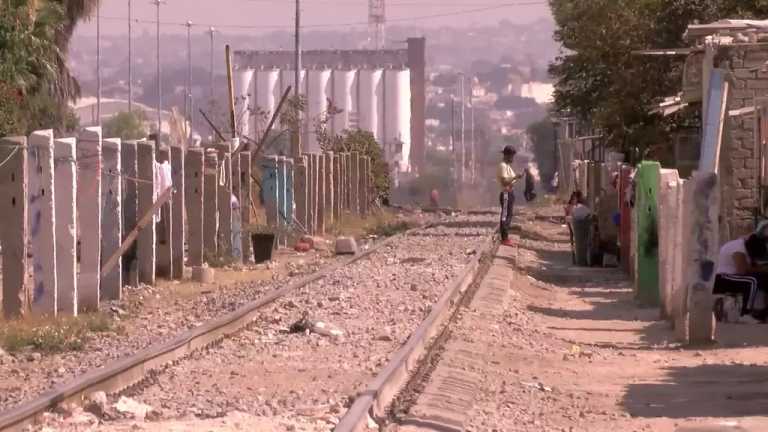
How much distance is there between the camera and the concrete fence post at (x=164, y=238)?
79.8 feet

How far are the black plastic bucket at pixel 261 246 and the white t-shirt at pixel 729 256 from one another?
1361cm

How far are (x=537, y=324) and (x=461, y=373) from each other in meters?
6.42

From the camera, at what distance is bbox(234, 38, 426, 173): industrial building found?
135 meters

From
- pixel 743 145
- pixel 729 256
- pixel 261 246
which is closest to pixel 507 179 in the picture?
pixel 261 246

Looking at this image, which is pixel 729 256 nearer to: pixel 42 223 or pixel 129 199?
pixel 42 223

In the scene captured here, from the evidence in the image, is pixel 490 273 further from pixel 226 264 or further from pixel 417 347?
pixel 417 347

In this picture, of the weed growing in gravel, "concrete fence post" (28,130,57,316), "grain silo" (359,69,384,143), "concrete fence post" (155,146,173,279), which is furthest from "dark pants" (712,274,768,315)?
"grain silo" (359,69,384,143)

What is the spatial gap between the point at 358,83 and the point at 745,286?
131 m

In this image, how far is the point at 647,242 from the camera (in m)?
22.2

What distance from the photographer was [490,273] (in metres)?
27.1

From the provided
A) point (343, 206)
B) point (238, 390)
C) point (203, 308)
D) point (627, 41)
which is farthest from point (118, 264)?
point (343, 206)

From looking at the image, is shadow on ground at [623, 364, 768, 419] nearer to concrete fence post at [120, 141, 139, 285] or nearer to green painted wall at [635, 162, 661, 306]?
green painted wall at [635, 162, 661, 306]

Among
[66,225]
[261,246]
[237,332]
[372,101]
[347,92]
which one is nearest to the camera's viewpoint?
[237,332]

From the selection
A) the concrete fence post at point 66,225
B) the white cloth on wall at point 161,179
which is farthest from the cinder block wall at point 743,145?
the concrete fence post at point 66,225
